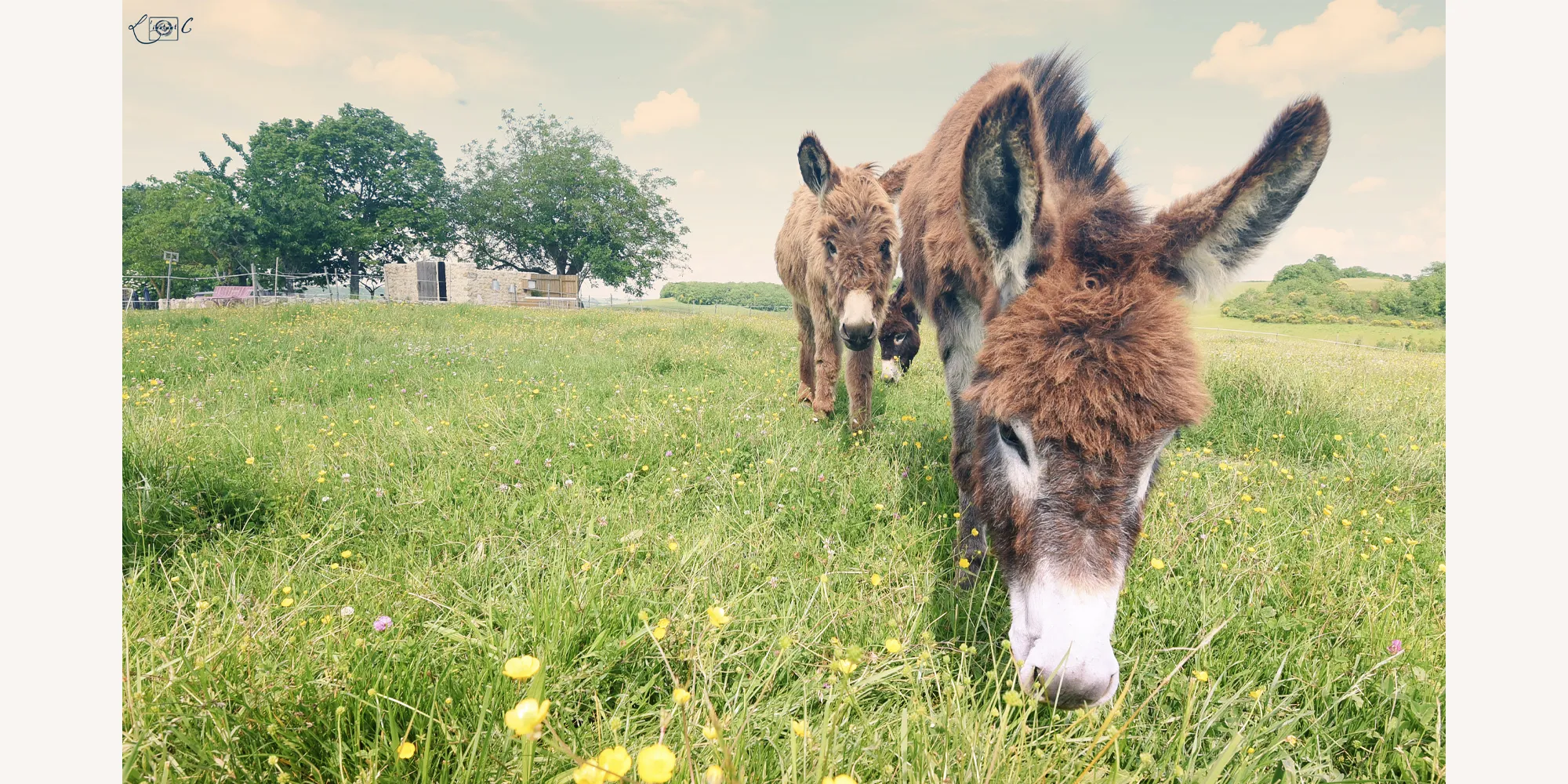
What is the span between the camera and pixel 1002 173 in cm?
191

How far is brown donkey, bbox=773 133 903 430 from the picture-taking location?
408 centimetres

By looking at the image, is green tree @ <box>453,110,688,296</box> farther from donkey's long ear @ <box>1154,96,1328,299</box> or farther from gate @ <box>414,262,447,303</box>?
donkey's long ear @ <box>1154,96,1328,299</box>

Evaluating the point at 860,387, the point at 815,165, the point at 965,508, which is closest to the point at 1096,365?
the point at 965,508

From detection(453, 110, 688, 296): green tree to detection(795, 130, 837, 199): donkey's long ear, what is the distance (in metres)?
21.0

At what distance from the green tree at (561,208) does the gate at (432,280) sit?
2624 millimetres

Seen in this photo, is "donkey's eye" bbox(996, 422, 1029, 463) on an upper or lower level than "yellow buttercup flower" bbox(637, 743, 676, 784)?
upper

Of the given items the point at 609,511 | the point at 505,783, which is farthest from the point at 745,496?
the point at 505,783

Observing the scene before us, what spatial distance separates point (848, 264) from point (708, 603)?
2.95 meters

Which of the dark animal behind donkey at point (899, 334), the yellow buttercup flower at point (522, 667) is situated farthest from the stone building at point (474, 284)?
the yellow buttercup flower at point (522, 667)

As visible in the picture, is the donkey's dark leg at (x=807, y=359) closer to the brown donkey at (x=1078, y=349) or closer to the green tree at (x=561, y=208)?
the brown donkey at (x=1078, y=349)

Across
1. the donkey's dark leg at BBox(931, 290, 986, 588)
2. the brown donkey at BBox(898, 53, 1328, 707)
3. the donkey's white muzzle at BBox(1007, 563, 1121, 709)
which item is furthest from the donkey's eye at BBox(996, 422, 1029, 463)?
the donkey's dark leg at BBox(931, 290, 986, 588)

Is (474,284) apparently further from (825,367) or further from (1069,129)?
(1069,129)

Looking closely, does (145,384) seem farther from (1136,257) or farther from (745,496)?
(1136,257)

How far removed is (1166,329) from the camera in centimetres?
170
